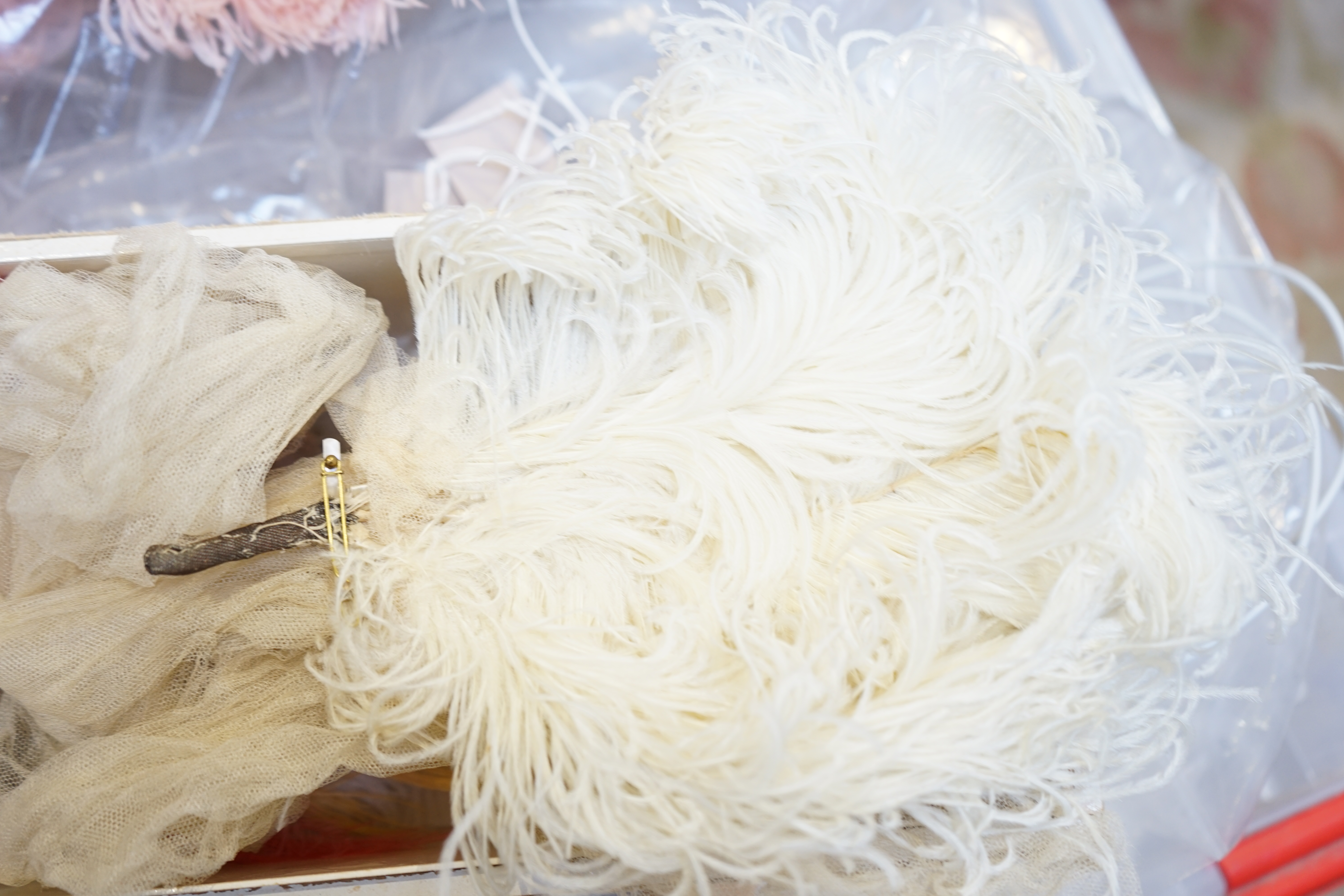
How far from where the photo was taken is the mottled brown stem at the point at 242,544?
421 millimetres

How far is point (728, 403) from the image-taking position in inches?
17.6

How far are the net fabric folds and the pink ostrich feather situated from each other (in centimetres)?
48

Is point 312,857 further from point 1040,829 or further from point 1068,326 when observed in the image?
point 1068,326

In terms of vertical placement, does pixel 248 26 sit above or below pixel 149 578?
above

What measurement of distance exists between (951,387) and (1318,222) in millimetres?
1094

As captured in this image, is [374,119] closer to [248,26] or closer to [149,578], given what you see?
[248,26]

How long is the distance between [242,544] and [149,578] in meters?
0.07

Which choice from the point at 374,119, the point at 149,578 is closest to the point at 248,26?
the point at 374,119

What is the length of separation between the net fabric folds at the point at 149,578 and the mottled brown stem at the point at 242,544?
0.06ft

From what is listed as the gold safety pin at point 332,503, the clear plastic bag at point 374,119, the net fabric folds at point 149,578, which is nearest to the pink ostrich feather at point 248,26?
the clear plastic bag at point 374,119

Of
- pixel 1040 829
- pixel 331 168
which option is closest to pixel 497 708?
pixel 1040 829

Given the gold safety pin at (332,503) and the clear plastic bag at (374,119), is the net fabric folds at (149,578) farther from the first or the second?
the clear plastic bag at (374,119)

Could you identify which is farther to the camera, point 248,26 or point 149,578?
point 248,26

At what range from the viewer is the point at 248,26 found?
0.83 meters
